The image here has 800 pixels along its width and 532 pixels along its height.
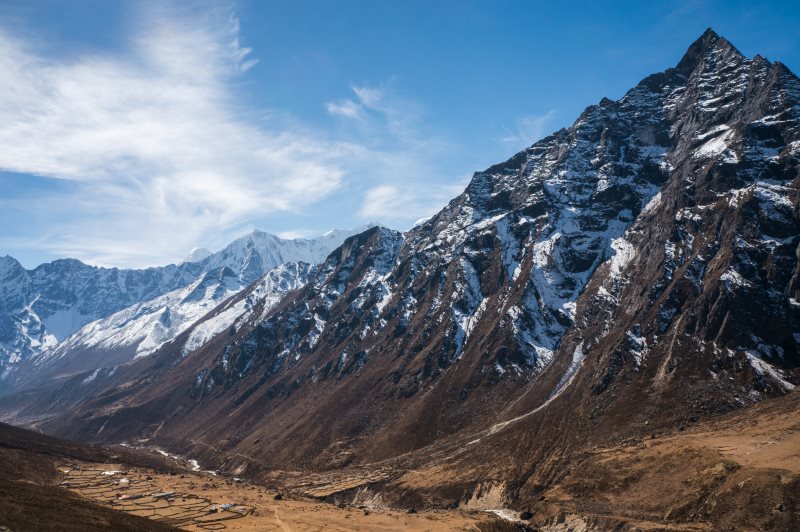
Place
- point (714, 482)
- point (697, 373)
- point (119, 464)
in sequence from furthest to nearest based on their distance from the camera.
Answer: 1. point (119, 464)
2. point (697, 373)
3. point (714, 482)

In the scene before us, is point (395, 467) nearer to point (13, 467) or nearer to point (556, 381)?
point (556, 381)

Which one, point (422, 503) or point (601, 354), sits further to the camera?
point (601, 354)

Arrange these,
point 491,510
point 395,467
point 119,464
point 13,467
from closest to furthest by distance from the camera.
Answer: point 491,510, point 13,467, point 395,467, point 119,464

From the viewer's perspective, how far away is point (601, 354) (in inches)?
7367

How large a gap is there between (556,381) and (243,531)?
126 metres

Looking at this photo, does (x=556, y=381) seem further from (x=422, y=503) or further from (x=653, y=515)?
(x=653, y=515)

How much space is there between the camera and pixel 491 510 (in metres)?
126

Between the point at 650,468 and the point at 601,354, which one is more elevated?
the point at 601,354

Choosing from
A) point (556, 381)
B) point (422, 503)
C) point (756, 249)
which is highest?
point (756, 249)

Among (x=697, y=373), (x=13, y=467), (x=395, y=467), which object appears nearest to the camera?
(x=13, y=467)

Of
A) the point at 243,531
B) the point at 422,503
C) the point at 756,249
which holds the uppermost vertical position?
the point at 756,249

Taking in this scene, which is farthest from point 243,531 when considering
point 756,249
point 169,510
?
point 756,249

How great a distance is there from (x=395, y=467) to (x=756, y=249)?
13879 cm

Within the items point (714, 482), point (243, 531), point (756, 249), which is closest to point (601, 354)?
point (756, 249)
